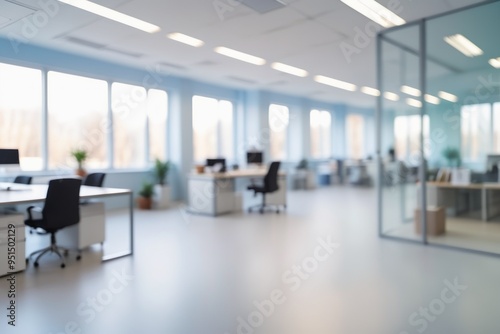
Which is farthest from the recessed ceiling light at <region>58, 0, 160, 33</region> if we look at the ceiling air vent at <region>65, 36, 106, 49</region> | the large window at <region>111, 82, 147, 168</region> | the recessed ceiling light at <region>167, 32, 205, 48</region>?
the large window at <region>111, 82, 147, 168</region>

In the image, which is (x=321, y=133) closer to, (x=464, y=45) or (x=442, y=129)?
(x=464, y=45)

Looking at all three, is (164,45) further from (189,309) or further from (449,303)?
(449,303)

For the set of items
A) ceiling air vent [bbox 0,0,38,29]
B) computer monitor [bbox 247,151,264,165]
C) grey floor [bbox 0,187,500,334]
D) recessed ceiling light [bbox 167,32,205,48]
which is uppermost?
recessed ceiling light [bbox 167,32,205,48]

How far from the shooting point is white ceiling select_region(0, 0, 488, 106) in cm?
460

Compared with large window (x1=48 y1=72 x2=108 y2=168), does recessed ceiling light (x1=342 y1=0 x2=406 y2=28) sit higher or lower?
higher

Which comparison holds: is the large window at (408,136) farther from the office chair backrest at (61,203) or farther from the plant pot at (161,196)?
the plant pot at (161,196)

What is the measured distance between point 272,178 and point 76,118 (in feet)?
14.8

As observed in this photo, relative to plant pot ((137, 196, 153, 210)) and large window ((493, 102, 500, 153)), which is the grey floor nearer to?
large window ((493, 102, 500, 153))

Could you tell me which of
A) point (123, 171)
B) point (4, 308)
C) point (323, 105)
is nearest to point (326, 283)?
point (4, 308)

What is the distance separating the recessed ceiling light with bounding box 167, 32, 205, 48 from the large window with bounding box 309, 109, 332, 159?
7691mm

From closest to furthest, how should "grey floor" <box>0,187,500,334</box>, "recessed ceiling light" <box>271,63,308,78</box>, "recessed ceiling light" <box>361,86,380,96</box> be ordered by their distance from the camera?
"grey floor" <box>0,187,500,334</box>
"recessed ceiling light" <box>271,63,308,78</box>
"recessed ceiling light" <box>361,86,380,96</box>

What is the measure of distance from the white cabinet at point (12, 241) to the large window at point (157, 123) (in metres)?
5.11

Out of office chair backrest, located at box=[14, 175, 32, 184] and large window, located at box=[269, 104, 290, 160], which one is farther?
large window, located at box=[269, 104, 290, 160]

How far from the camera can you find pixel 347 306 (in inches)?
110
